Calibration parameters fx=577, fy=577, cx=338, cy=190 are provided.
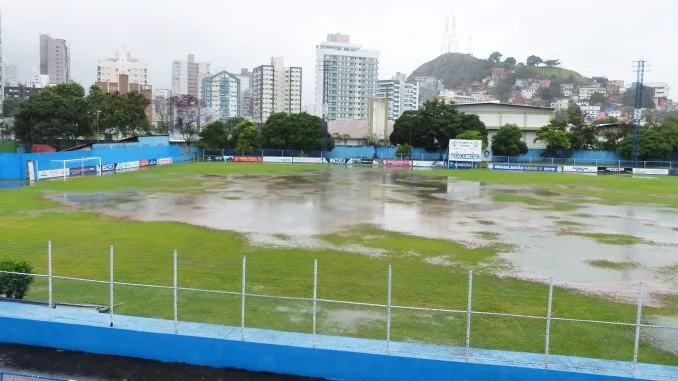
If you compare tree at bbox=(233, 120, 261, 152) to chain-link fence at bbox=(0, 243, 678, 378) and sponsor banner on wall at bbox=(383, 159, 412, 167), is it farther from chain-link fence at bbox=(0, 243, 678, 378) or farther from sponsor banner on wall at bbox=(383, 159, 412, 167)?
chain-link fence at bbox=(0, 243, 678, 378)

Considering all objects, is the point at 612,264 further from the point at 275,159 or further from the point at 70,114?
the point at 70,114

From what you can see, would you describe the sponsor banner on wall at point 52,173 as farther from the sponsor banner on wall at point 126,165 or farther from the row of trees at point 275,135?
the row of trees at point 275,135

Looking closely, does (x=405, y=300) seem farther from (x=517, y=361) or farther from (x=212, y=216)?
(x=212, y=216)

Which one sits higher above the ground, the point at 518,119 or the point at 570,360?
the point at 518,119

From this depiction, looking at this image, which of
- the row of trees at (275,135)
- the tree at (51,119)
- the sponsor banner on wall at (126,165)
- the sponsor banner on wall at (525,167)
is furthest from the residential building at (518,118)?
the tree at (51,119)

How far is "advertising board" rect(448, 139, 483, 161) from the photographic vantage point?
77.2 m

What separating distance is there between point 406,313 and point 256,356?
4.53 metres

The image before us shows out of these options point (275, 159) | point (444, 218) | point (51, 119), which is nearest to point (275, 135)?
point (275, 159)

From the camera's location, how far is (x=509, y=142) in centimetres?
8825

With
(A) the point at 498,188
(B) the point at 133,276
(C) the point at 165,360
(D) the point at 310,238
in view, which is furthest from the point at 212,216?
(A) the point at 498,188

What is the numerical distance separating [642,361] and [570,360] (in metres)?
2.25

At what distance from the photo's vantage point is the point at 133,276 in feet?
58.6

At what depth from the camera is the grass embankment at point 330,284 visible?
521 inches

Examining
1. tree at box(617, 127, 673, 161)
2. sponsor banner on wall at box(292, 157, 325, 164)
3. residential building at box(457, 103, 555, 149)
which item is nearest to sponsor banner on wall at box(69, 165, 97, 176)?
sponsor banner on wall at box(292, 157, 325, 164)
